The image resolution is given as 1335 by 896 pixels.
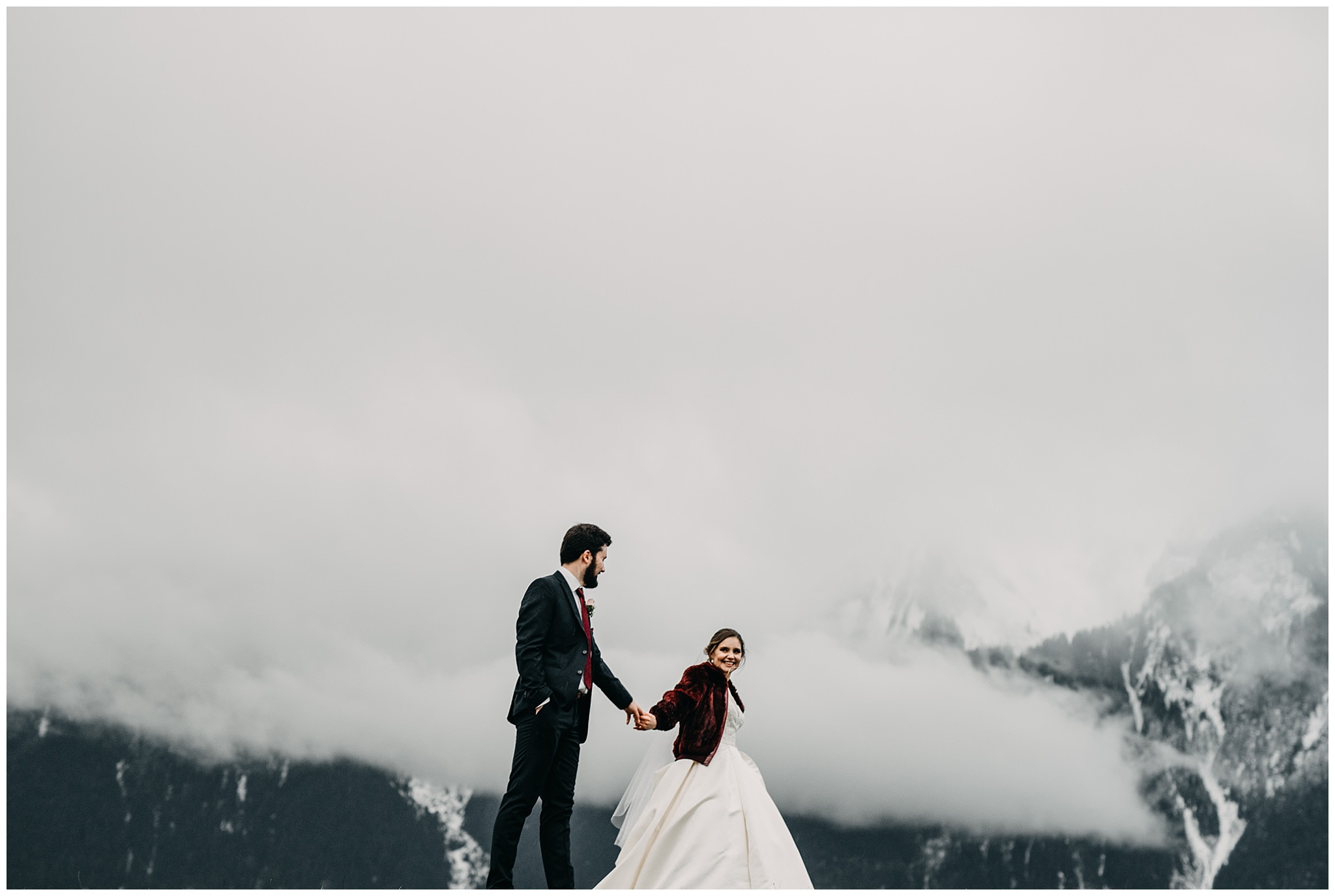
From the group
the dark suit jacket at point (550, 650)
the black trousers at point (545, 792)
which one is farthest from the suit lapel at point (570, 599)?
the black trousers at point (545, 792)

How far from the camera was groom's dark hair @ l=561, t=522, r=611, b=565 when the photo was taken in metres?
7.00

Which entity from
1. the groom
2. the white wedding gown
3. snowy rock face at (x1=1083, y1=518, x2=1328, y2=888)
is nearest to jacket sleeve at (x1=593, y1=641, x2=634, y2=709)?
the groom

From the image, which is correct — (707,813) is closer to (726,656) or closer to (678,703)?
(678,703)

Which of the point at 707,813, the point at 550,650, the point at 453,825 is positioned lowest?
the point at 453,825

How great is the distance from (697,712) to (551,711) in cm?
162

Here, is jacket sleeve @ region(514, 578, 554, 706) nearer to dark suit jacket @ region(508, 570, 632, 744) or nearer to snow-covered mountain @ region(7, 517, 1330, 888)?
dark suit jacket @ region(508, 570, 632, 744)

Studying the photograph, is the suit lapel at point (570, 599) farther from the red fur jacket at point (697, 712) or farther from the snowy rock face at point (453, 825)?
the snowy rock face at point (453, 825)

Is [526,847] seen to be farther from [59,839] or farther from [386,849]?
[59,839]

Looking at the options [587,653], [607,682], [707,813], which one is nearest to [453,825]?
[707,813]

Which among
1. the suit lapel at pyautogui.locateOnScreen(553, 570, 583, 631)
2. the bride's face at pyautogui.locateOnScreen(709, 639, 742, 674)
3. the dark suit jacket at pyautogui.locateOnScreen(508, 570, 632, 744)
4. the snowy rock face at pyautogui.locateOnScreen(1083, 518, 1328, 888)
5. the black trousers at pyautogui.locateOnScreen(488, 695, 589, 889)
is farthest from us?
the snowy rock face at pyautogui.locateOnScreen(1083, 518, 1328, 888)

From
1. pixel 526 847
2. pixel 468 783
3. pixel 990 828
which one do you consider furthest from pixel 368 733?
pixel 990 828

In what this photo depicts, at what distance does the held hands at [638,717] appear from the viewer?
7211mm

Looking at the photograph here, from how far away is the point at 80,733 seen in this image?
169 metres

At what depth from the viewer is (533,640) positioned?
6.52 metres
